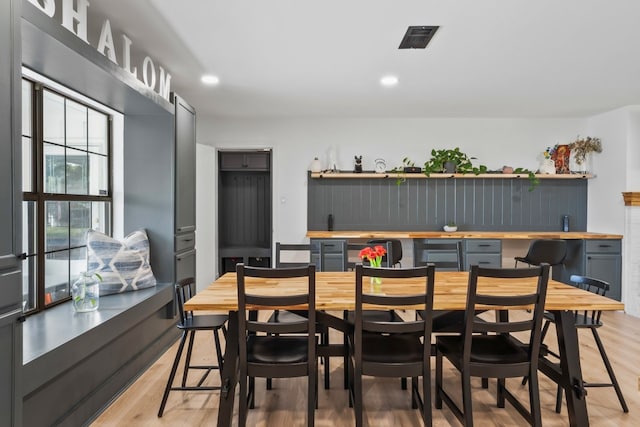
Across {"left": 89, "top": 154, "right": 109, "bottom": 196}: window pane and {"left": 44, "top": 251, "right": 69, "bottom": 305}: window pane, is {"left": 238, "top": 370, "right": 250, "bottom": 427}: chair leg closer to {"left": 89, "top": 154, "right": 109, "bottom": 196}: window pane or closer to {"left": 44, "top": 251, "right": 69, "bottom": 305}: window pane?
{"left": 44, "top": 251, "right": 69, "bottom": 305}: window pane

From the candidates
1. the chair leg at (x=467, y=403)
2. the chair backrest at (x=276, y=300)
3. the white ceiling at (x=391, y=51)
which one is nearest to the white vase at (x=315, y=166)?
the white ceiling at (x=391, y=51)

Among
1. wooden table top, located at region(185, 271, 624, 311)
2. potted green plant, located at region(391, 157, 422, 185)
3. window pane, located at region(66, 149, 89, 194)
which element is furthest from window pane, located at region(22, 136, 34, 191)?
potted green plant, located at region(391, 157, 422, 185)

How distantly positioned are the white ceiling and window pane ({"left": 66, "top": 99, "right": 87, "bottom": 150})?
2.38 feet

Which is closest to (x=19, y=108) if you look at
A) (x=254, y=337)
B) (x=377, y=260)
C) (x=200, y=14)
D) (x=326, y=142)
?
(x=200, y=14)

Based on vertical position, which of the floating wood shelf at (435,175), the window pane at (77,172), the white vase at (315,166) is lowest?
the window pane at (77,172)

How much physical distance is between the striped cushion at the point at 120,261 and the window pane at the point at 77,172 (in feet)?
1.29

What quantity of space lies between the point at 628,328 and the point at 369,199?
132 inches

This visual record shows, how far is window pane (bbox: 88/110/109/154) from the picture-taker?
3232 mm

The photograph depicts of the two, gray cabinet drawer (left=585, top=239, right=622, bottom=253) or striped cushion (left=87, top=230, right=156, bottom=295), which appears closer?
striped cushion (left=87, top=230, right=156, bottom=295)

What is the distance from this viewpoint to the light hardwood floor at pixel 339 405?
230 centimetres

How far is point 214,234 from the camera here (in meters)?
5.27

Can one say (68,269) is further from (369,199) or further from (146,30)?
(369,199)

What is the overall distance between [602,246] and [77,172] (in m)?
5.93

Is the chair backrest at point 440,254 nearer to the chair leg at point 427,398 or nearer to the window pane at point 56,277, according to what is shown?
the chair leg at point 427,398
